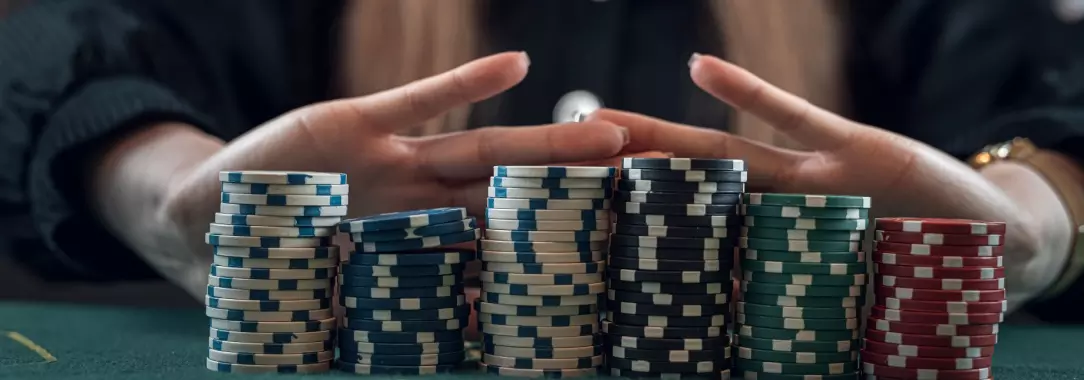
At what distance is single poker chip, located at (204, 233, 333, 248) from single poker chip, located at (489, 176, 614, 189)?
0.31 m

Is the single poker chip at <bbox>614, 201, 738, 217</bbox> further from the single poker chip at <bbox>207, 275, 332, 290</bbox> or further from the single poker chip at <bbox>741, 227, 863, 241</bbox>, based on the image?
the single poker chip at <bbox>207, 275, 332, 290</bbox>

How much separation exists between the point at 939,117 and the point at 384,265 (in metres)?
1.61

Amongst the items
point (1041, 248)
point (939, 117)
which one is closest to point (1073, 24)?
point (939, 117)

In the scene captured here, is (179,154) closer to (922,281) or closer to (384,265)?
(384,265)

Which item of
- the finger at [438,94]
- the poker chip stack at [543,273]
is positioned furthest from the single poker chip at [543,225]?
the finger at [438,94]

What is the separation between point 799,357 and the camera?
1355 millimetres

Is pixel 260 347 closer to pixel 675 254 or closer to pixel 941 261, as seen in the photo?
pixel 675 254

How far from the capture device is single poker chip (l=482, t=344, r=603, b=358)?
4.55 ft

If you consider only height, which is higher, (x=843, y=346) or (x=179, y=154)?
(x=179, y=154)

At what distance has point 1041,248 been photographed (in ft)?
5.66

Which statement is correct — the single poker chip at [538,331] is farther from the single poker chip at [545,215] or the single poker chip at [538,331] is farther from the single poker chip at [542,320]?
the single poker chip at [545,215]

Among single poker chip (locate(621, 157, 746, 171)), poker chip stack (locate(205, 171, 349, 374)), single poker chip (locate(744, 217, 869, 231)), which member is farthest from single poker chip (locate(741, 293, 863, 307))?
poker chip stack (locate(205, 171, 349, 374))

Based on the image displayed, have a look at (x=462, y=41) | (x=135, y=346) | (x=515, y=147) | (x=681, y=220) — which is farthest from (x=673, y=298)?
(x=462, y=41)

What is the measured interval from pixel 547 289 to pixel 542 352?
10 centimetres
